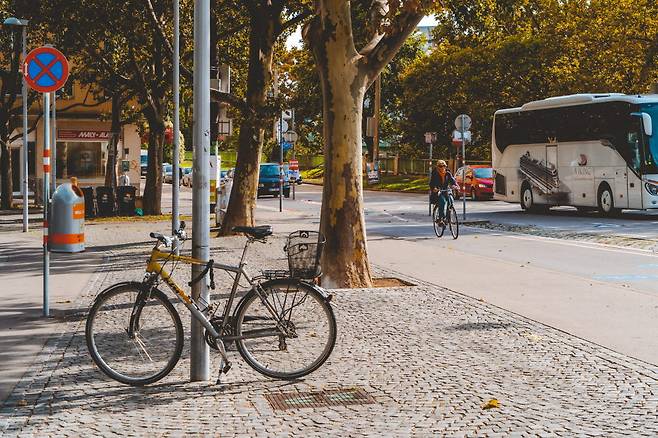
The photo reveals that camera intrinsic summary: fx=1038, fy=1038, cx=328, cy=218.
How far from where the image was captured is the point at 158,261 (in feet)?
24.8

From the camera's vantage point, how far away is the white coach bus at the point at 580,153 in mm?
29469

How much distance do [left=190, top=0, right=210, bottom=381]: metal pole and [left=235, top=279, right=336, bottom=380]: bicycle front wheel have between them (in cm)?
31

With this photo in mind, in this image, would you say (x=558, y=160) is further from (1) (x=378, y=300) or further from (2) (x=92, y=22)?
(1) (x=378, y=300)

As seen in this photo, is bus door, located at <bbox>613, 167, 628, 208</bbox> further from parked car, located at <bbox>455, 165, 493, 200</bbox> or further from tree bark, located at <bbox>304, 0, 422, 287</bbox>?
tree bark, located at <bbox>304, 0, 422, 287</bbox>

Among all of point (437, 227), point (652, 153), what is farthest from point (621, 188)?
point (437, 227)

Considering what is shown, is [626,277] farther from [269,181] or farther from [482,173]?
[269,181]

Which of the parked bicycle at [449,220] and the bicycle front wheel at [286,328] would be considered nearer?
the bicycle front wheel at [286,328]

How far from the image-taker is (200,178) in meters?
7.57

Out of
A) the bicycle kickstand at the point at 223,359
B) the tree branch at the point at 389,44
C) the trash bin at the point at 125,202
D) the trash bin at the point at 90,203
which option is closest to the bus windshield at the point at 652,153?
the trash bin at the point at 125,202

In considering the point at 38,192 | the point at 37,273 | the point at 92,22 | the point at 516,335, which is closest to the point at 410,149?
the point at 38,192

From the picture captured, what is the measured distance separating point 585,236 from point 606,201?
8048mm

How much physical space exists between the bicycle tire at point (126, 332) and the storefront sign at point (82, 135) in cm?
4301

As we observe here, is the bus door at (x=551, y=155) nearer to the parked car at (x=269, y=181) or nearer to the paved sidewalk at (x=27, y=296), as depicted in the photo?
the paved sidewalk at (x=27, y=296)

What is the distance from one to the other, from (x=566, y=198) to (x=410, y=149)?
36.3 m
